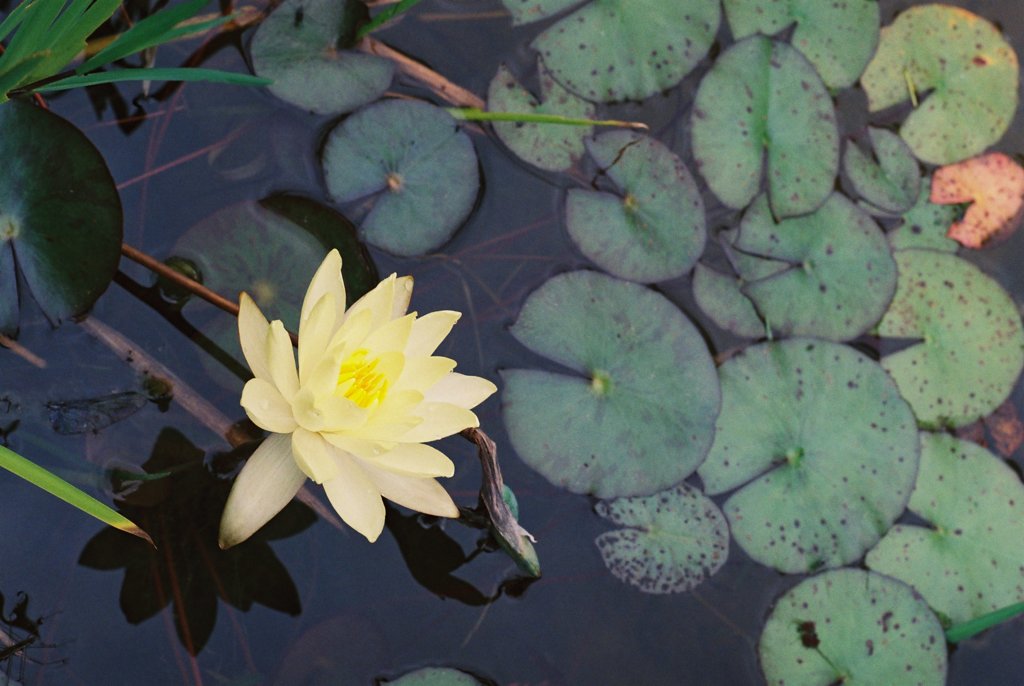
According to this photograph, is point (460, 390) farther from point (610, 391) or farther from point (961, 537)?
point (961, 537)

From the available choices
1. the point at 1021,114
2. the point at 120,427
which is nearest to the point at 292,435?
the point at 120,427

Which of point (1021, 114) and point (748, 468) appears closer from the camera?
point (748, 468)

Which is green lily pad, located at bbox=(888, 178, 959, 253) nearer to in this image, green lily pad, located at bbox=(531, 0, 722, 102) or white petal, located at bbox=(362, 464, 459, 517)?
green lily pad, located at bbox=(531, 0, 722, 102)

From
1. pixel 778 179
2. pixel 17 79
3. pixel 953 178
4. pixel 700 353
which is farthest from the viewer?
pixel 953 178

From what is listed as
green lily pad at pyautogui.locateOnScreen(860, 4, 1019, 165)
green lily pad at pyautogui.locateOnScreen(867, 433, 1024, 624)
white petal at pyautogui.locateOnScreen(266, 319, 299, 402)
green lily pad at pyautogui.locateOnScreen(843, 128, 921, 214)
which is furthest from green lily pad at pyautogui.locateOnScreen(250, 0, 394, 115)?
green lily pad at pyautogui.locateOnScreen(867, 433, 1024, 624)

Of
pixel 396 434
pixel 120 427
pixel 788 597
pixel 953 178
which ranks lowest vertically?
pixel 788 597

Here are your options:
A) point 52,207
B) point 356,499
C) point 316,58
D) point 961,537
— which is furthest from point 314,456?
point 961,537

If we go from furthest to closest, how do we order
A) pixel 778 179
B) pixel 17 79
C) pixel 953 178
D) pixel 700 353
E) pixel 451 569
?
1. pixel 953 178
2. pixel 778 179
3. pixel 700 353
4. pixel 451 569
5. pixel 17 79

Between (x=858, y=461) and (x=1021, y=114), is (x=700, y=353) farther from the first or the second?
(x=1021, y=114)
